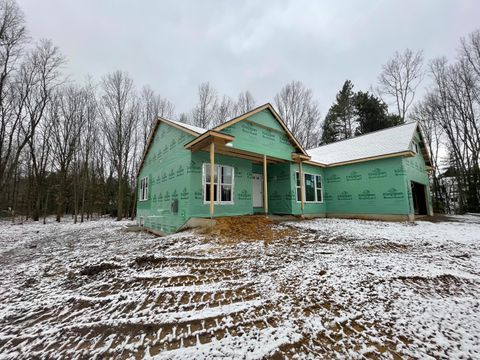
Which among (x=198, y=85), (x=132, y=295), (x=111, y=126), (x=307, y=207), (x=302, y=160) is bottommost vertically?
(x=132, y=295)

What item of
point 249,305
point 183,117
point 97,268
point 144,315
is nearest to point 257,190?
point 97,268

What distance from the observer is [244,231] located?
675 cm

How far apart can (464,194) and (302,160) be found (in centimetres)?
1736

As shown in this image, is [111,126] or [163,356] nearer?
[163,356]

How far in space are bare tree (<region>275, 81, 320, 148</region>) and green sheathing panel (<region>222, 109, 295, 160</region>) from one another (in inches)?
532

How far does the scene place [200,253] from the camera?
479cm

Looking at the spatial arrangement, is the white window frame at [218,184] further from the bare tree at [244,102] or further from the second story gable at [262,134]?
the bare tree at [244,102]

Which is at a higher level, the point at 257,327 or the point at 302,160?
the point at 302,160

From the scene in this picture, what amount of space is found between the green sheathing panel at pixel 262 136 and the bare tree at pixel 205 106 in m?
13.9

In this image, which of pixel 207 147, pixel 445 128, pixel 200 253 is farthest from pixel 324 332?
pixel 445 128

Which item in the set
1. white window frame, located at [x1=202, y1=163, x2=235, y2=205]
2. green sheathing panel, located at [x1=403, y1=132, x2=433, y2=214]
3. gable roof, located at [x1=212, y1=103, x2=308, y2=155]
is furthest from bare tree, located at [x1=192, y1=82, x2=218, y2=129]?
green sheathing panel, located at [x1=403, y1=132, x2=433, y2=214]

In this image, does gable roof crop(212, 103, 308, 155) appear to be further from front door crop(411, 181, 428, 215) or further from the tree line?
the tree line

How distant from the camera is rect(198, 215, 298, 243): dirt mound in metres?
6.08

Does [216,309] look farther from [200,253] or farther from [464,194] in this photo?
[464,194]
